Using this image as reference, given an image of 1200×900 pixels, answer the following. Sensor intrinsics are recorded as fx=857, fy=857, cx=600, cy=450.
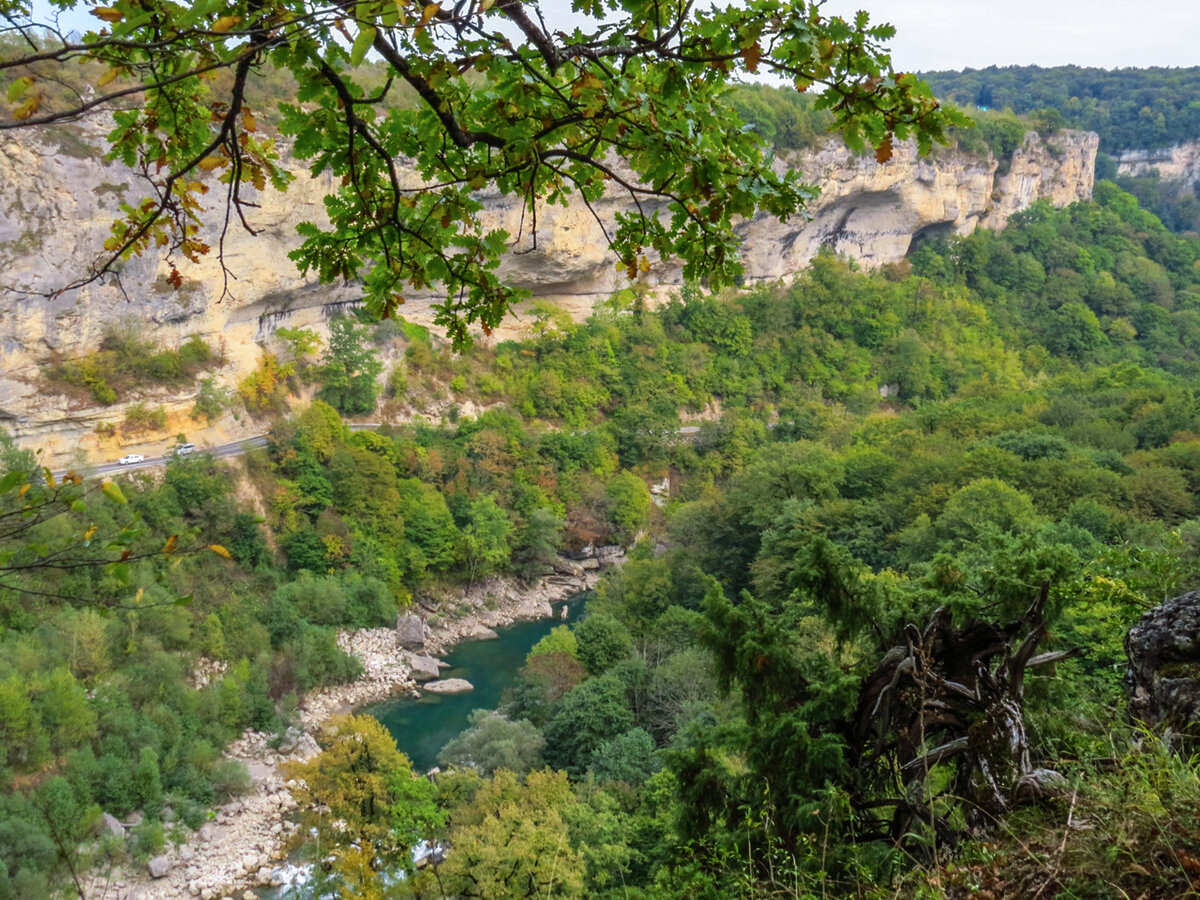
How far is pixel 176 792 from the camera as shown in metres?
11.2

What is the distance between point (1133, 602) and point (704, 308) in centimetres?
2485

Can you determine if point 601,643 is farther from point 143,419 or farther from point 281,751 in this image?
point 143,419

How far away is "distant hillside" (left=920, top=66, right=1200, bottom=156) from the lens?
45281 mm

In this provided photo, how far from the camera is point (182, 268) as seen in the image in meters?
15.9

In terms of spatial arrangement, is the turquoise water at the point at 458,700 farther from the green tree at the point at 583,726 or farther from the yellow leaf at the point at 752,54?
the yellow leaf at the point at 752,54

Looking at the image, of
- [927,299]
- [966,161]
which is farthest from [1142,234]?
[927,299]

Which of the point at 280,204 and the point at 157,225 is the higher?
the point at 280,204

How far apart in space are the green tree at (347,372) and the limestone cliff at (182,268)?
0.79m

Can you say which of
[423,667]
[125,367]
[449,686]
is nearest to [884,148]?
[449,686]

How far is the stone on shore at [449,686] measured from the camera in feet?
48.5

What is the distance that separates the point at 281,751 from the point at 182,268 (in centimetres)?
898

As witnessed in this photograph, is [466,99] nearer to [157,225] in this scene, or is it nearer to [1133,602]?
[157,225]

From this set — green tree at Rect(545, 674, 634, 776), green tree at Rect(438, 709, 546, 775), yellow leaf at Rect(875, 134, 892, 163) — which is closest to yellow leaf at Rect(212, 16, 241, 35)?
yellow leaf at Rect(875, 134, 892, 163)

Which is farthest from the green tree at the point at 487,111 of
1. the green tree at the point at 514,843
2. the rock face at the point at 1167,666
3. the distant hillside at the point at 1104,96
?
the distant hillside at the point at 1104,96
